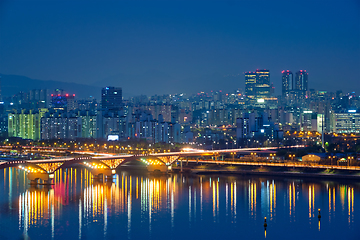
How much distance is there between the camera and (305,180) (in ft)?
79.2

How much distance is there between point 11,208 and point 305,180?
12246 millimetres

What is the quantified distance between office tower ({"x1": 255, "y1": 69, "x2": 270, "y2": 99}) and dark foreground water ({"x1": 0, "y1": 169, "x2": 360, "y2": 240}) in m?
71.0

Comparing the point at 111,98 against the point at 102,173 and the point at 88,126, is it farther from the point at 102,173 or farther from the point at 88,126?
the point at 102,173

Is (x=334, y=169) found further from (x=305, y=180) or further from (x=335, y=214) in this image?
(x=335, y=214)

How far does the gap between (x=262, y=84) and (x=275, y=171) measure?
6964 cm

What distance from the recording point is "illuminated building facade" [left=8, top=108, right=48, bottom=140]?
47.0 metres

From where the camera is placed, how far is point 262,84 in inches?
3733

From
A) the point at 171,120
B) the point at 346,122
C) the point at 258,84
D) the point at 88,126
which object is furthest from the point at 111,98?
the point at 258,84

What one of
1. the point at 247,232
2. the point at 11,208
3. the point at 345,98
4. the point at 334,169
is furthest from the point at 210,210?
the point at 345,98

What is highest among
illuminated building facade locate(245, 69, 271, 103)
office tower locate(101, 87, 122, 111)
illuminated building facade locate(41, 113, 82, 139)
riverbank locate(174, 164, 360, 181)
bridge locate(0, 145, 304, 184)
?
illuminated building facade locate(245, 69, 271, 103)

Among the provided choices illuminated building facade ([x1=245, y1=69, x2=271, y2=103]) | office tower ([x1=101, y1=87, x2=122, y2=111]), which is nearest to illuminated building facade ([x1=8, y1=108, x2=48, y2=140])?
office tower ([x1=101, y1=87, x2=122, y2=111])

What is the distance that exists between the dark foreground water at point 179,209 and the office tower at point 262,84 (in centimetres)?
7097

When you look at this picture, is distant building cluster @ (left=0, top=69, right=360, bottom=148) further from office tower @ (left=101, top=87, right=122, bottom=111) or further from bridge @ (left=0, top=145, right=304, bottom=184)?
bridge @ (left=0, top=145, right=304, bottom=184)

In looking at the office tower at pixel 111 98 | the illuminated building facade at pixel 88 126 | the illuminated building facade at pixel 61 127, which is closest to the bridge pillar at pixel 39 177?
the illuminated building facade at pixel 88 126
